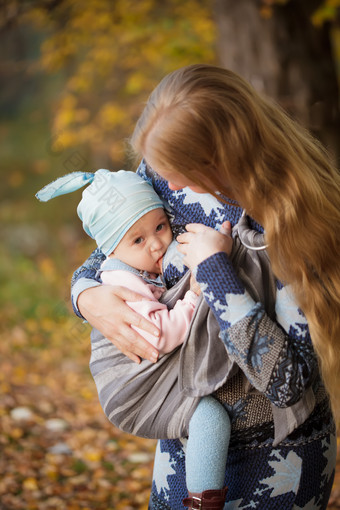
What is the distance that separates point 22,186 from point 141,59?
373 cm

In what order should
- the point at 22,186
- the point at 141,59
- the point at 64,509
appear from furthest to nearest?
the point at 22,186 → the point at 141,59 → the point at 64,509

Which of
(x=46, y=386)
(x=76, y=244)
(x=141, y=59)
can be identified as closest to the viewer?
(x=46, y=386)

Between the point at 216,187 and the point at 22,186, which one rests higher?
the point at 216,187

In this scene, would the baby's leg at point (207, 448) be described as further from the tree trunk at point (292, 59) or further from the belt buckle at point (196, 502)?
the tree trunk at point (292, 59)

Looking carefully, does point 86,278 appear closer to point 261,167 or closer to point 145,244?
point 145,244

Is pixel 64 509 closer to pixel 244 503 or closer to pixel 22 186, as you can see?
pixel 244 503

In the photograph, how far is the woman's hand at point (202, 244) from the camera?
4.99 ft

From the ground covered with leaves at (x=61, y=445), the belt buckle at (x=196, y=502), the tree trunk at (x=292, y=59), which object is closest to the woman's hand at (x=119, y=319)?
the belt buckle at (x=196, y=502)

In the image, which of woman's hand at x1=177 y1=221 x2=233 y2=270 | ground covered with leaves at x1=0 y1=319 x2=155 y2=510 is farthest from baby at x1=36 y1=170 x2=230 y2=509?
ground covered with leaves at x1=0 y1=319 x2=155 y2=510

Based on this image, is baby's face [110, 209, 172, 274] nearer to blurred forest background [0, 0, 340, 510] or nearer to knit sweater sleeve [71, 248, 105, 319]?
knit sweater sleeve [71, 248, 105, 319]

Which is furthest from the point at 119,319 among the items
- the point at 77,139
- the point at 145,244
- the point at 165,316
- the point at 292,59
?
the point at 77,139

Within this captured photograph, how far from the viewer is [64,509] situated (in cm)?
337

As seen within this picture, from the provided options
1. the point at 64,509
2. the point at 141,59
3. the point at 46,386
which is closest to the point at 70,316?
the point at 46,386

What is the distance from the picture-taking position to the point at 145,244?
1830 mm
